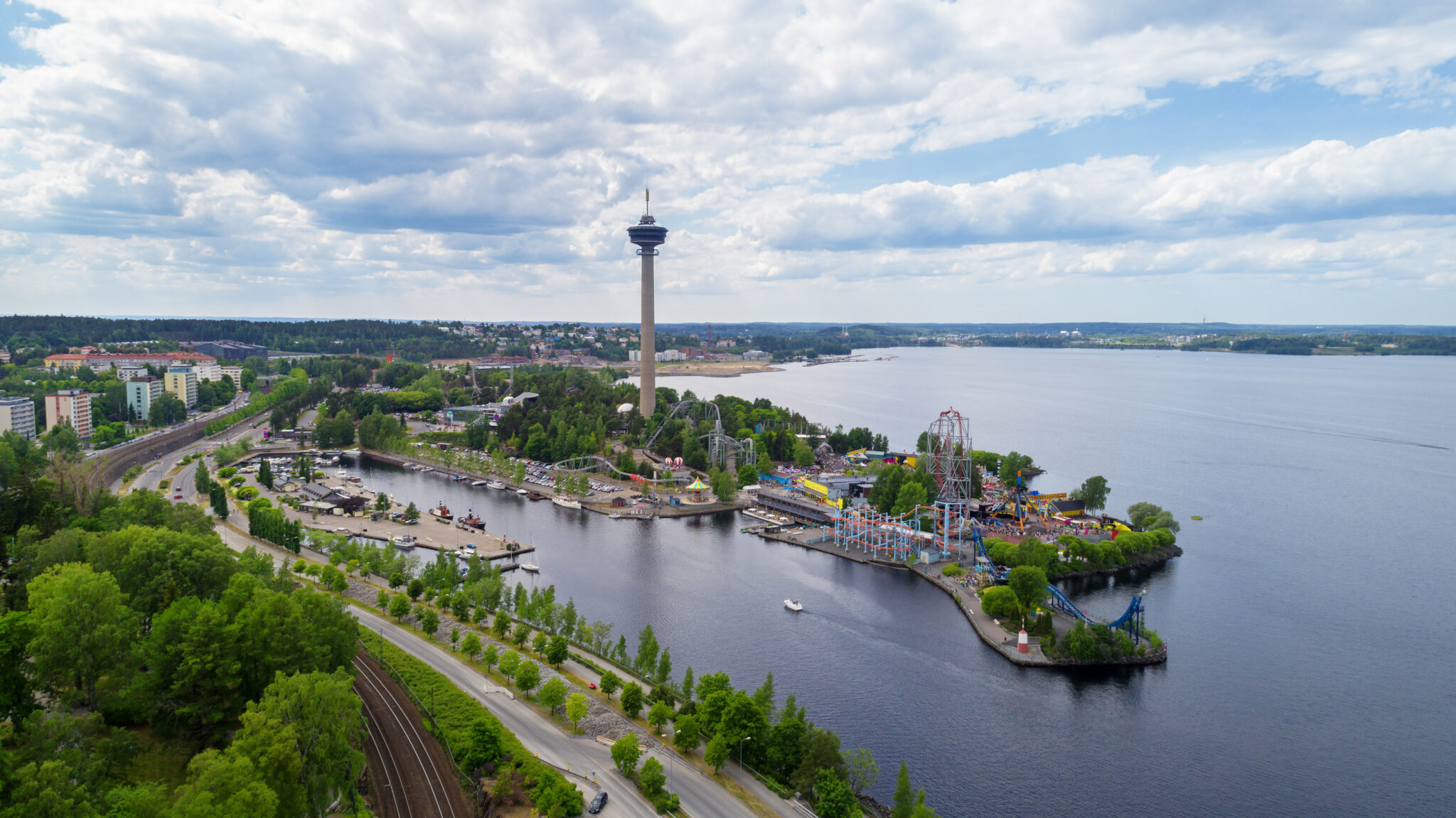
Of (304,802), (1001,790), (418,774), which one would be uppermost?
(304,802)

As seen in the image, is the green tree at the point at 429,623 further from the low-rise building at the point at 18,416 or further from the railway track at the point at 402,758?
the low-rise building at the point at 18,416

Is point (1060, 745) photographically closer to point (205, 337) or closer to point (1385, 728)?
point (1385, 728)

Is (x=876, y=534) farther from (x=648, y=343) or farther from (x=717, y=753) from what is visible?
(x=648, y=343)

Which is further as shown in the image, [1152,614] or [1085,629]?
[1152,614]

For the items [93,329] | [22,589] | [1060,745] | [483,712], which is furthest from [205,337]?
[1060,745]

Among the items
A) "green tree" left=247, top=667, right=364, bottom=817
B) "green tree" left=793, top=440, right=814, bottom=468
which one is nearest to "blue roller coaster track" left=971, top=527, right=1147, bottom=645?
"green tree" left=793, top=440, right=814, bottom=468

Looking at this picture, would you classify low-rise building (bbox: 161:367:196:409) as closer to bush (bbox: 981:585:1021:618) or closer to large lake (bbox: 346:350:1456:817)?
large lake (bbox: 346:350:1456:817)

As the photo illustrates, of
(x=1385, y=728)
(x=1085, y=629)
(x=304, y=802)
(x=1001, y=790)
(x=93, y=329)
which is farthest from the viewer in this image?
(x=93, y=329)
